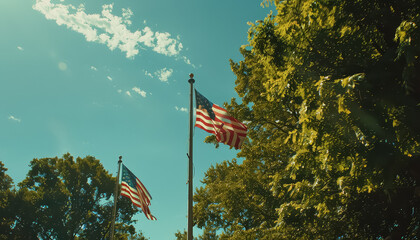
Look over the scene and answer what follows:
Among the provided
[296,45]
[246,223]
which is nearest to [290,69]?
[296,45]

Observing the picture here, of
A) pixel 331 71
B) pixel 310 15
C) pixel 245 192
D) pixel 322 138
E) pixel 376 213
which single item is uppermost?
pixel 310 15

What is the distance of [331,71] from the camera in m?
8.32

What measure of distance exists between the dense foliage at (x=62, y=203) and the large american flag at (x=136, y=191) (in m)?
21.1

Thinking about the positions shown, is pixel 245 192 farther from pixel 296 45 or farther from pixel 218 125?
pixel 296 45

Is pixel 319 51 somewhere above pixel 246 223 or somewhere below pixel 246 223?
above

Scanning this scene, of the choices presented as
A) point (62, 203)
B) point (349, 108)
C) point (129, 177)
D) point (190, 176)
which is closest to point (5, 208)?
point (62, 203)

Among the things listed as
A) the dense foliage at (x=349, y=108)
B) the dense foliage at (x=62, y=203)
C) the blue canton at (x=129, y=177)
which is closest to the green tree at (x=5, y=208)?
the dense foliage at (x=62, y=203)

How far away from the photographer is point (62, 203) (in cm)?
3200

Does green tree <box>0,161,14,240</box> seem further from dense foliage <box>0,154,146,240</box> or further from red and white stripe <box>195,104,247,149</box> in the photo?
red and white stripe <box>195,104,247,149</box>

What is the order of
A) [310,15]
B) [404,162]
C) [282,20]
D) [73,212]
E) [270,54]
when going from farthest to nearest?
[73,212] < [270,54] < [282,20] < [310,15] < [404,162]

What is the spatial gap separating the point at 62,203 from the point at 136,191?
22597mm

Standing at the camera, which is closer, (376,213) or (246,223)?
(376,213)

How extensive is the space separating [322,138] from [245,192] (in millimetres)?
7461

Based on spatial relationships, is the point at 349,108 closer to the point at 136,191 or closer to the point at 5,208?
the point at 136,191
